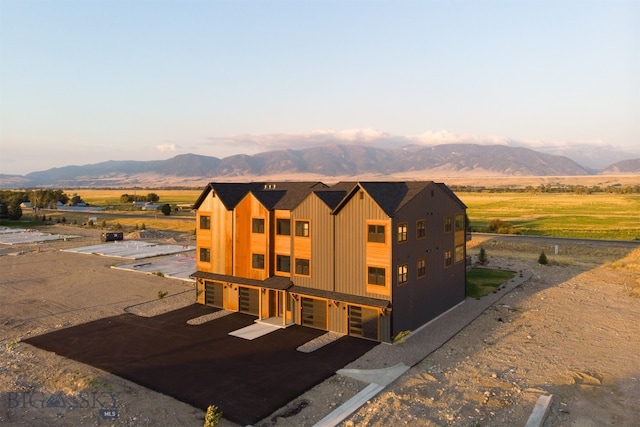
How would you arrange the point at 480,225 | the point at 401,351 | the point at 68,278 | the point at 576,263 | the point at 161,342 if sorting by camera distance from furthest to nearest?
the point at 480,225
the point at 576,263
the point at 68,278
the point at 161,342
the point at 401,351

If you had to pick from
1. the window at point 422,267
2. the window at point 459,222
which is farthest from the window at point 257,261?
the window at point 459,222

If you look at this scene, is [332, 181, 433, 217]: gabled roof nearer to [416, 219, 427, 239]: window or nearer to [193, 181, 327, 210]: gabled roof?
[416, 219, 427, 239]: window

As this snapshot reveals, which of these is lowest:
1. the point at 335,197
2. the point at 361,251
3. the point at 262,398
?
the point at 262,398

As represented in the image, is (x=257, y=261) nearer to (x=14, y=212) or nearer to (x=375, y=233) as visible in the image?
(x=375, y=233)

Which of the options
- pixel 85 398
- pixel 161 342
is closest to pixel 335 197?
pixel 161 342

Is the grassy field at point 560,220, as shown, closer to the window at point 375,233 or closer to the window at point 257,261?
the window at point 375,233

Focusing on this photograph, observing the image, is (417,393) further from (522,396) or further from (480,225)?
(480,225)

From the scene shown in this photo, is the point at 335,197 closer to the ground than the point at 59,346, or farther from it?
farther from it

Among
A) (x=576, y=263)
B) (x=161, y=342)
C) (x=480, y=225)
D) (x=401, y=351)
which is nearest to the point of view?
(x=401, y=351)
